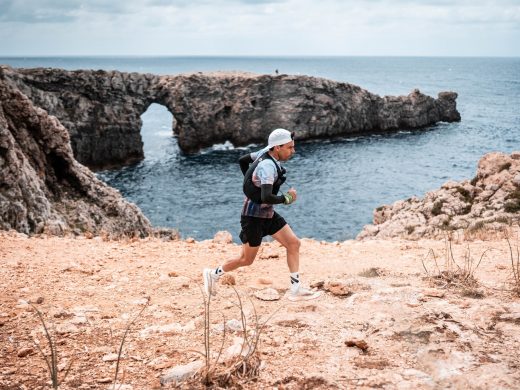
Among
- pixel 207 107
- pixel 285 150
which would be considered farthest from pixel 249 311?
pixel 207 107

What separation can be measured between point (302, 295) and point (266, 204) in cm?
157

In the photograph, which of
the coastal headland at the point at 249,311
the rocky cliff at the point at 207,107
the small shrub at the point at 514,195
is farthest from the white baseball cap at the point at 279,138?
the rocky cliff at the point at 207,107

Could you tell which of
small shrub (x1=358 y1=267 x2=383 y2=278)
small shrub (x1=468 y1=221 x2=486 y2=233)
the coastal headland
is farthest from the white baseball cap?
small shrub (x1=468 y1=221 x2=486 y2=233)

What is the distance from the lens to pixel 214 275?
7082 mm

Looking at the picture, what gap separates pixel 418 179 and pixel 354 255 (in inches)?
1694

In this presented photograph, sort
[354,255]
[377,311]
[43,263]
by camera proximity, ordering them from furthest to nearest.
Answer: [354,255] < [43,263] < [377,311]

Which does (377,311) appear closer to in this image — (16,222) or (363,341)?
(363,341)

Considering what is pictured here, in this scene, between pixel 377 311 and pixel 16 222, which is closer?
pixel 377 311

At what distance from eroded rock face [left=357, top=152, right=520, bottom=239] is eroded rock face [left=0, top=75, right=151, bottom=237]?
10.2 m

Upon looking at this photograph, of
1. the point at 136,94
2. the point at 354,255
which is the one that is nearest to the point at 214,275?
the point at 354,255

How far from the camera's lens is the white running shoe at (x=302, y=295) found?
6910 mm

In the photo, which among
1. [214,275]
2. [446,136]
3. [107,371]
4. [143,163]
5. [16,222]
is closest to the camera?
[107,371]

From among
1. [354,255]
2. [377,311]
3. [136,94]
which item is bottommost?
[354,255]

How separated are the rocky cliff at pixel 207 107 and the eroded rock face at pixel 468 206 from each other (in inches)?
1912
